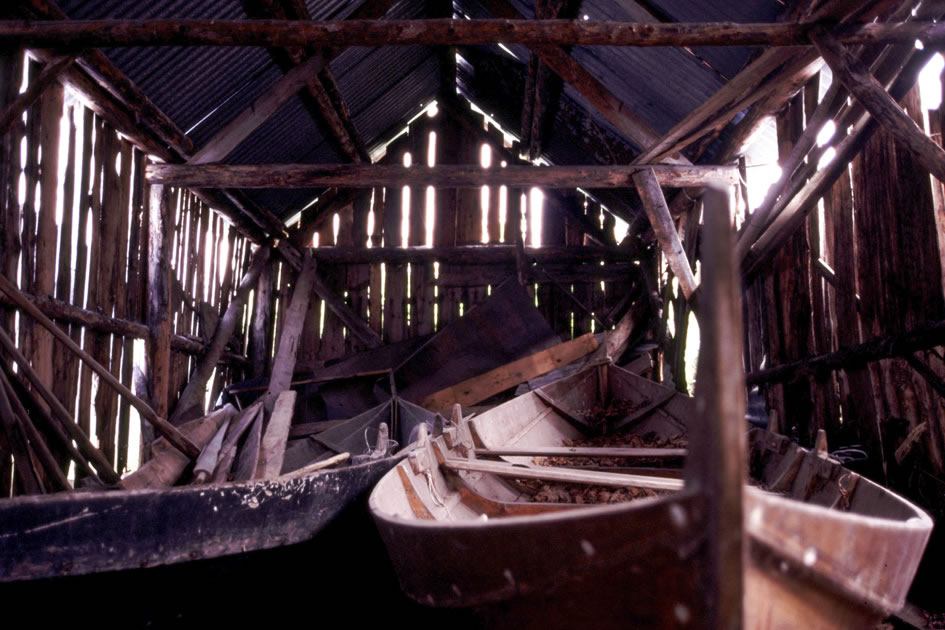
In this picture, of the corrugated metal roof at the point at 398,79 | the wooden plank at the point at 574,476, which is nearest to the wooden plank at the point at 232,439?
the wooden plank at the point at 574,476

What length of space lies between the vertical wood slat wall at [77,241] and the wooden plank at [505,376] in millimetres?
3309

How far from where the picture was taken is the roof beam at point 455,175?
645cm

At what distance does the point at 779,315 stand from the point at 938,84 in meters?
2.52

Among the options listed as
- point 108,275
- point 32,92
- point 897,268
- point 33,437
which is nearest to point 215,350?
point 108,275

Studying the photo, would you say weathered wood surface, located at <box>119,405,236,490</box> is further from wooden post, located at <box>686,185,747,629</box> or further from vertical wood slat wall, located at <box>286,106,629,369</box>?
vertical wood slat wall, located at <box>286,106,629,369</box>

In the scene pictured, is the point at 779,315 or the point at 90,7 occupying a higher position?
the point at 90,7

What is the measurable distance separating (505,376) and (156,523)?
19.4 ft

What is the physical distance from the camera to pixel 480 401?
27.2 feet

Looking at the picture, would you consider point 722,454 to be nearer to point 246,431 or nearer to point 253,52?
point 246,431

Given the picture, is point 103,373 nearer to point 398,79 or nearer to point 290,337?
point 290,337

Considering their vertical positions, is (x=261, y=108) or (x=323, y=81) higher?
(x=323, y=81)

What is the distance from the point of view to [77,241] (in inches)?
211

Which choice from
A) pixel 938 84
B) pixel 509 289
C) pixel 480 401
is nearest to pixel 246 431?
pixel 480 401

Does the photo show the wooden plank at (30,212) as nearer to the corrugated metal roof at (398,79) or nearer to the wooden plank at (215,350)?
the corrugated metal roof at (398,79)
